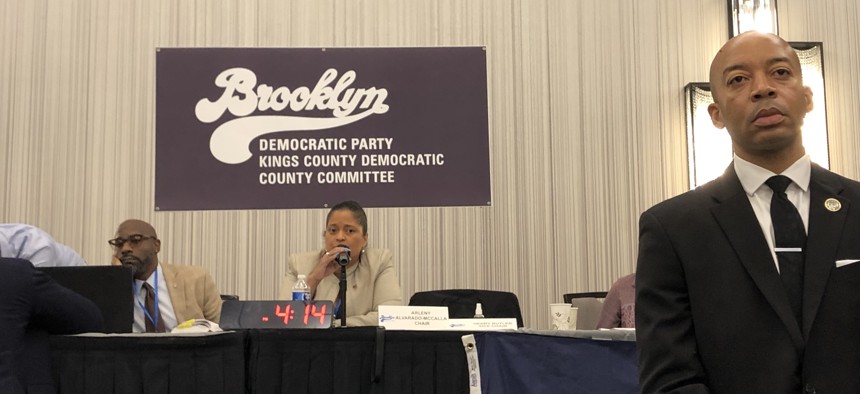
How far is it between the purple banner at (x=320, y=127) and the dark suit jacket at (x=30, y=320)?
2.60 meters

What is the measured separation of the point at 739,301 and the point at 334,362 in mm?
1898

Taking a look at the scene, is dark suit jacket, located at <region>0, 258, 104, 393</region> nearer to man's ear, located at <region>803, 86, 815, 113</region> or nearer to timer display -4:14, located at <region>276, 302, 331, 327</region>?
timer display -4:14, located at <region>276, 302, 331, 327</region>

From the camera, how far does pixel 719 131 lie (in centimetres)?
534

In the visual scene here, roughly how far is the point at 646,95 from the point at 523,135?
861 millimetres

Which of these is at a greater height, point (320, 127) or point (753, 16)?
point (753, 16)

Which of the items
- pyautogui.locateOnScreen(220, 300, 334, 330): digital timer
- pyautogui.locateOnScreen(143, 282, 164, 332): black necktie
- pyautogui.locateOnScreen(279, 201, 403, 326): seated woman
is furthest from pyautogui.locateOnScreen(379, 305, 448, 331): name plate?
pyautogui.locateOnScreen(143, 282, 164, 332): black necktie

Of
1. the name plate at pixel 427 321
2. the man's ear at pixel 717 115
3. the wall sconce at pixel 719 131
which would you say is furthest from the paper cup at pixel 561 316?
the wall sconce at pixel 719 131

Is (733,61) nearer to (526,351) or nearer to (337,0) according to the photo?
(526,351)


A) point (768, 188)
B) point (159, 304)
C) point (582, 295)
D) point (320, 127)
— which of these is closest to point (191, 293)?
point (159, 304)

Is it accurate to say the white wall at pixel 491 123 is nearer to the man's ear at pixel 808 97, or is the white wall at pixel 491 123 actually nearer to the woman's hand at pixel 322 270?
the woman's hand at pixel 322 270

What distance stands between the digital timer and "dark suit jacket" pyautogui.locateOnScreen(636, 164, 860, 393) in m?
1.89

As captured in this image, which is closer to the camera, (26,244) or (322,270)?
(26,244)

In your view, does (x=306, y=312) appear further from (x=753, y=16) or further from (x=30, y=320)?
(x=753, y=16)

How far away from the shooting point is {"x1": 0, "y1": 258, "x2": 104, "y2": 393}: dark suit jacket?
2.70 meters
